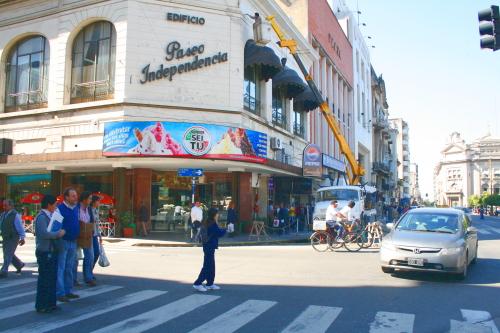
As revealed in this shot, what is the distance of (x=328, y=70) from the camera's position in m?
45.9

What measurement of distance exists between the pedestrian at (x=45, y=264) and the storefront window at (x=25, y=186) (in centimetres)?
2015

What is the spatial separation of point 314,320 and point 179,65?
18.2m

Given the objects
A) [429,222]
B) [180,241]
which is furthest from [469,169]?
[429,222]

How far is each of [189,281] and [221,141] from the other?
1245 cm

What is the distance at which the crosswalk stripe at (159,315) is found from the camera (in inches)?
246

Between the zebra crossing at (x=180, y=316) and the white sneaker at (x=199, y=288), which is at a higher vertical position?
the white sneaker at (x=199, y=288)

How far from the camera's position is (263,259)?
1368 centimetres

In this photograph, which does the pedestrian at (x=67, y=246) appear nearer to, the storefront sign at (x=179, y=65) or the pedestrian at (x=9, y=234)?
the pedestrian at (x=9, y=234)

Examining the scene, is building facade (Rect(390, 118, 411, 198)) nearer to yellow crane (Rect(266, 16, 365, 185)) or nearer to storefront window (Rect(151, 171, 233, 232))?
yellow crane (Rect(266, 16, 365, 185))

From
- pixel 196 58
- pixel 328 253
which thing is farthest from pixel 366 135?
pixel 328 253

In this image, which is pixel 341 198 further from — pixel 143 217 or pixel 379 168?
pixel 379 168

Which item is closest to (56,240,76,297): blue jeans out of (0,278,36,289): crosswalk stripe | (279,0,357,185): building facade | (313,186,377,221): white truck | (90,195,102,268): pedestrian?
(90,195,102,268): pedestrian

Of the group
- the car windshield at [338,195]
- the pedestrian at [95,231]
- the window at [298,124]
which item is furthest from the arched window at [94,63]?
the window at [298,124]

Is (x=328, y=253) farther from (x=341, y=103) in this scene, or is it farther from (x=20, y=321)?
(x=341, y=103)
